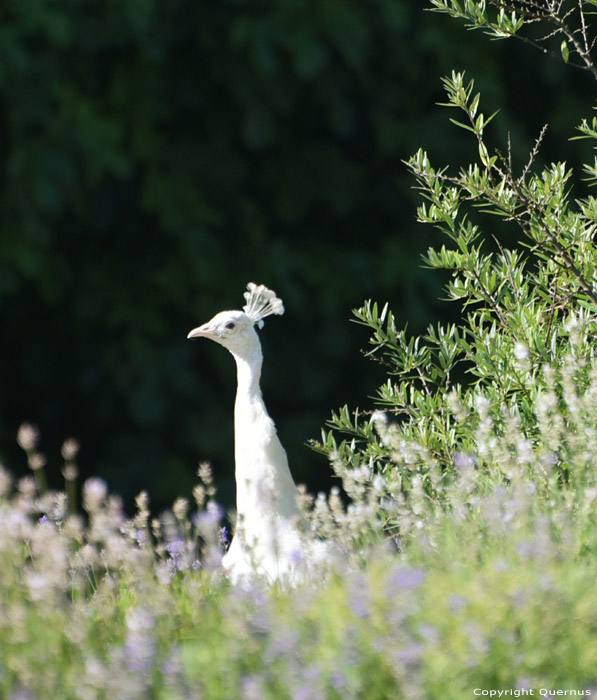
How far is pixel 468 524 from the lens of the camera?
8.69 feet

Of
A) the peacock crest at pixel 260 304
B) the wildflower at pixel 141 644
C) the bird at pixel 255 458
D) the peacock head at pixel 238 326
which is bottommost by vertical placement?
the wildflower at pixel 141 644

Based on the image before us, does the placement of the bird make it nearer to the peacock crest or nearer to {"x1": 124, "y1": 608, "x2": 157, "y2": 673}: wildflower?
the peacock crest

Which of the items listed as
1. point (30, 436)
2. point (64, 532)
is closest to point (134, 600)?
point (64, 532)

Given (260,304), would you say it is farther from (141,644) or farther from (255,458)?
(141,644)

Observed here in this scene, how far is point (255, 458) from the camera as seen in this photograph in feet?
11.4

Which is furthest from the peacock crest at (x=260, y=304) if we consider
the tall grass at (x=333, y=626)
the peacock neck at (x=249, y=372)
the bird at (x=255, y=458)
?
the tall grass at (x=333, y=626)

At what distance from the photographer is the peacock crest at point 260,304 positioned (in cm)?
370

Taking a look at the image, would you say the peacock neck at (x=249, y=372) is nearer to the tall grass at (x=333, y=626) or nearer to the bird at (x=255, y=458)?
the bird at (x=255, y=458)

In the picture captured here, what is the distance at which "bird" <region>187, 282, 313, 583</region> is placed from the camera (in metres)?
3.18

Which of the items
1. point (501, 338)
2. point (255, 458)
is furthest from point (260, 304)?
point (501, 338)

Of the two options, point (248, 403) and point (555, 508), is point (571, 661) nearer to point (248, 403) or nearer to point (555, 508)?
point (555, 508)

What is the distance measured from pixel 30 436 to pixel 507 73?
361 inches

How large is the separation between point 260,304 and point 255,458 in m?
0.57

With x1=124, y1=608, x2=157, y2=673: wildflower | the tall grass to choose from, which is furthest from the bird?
x1=124, y1=608, x2=157, y2=673: wildflower
